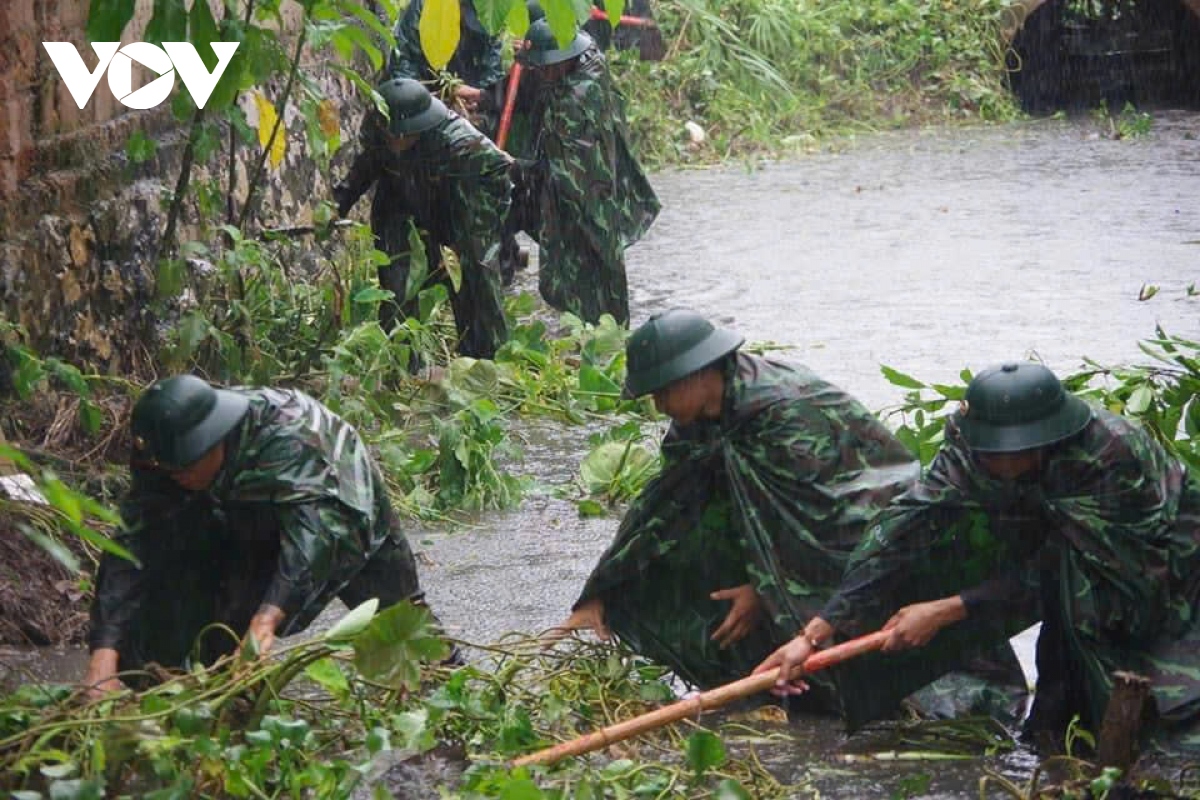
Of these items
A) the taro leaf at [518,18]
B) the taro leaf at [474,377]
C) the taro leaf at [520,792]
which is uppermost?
the taro leaf at [518,18]

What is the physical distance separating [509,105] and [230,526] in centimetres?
673

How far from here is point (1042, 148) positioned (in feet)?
59.1

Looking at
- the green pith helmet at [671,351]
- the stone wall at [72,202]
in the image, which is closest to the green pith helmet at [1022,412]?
the green pith helmet at [671,351]

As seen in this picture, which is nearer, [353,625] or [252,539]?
[353,625]

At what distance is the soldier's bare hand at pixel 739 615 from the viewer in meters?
5.99

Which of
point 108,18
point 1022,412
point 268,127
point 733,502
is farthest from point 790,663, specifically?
point 268,127

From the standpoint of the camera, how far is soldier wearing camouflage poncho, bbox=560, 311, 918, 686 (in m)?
5.87

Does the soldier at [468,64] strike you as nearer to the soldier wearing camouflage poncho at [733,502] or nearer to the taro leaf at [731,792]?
the soldier wearing camouflage poncho at [733,502]

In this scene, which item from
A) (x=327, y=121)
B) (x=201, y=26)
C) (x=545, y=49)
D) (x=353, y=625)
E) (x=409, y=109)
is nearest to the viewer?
(x=353, y=625)

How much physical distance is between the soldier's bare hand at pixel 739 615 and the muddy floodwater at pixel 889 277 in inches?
14.0

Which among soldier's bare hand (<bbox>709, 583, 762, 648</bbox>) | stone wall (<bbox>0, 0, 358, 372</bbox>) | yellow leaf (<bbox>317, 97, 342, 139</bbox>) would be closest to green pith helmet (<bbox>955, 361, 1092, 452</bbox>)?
soldier's bare hand (<bbox>709, 583, 762, 648</bbox>)

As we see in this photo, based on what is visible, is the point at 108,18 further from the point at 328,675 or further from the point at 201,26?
the point at 328,675

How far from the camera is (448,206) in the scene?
10.3 m

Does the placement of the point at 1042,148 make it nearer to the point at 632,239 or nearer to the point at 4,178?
the point at 632,239
